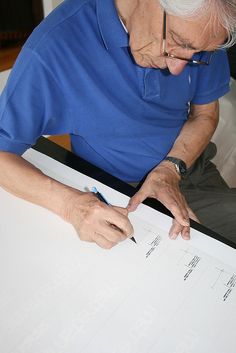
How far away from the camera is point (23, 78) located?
852mm

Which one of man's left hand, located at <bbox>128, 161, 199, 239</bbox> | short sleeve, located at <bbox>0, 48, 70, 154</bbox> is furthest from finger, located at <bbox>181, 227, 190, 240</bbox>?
short sleeve, located at <bbox>0, 48, 70, 154</bbox>

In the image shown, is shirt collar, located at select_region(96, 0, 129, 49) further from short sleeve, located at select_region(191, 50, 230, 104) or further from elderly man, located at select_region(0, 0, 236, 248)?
short sleeve, located at select_region(191, 50, 230, 104)

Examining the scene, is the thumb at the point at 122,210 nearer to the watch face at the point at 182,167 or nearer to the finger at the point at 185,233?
the finger at the point at 185,233

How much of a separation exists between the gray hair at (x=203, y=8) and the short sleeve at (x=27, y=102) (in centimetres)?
32

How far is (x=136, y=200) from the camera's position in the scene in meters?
0.93

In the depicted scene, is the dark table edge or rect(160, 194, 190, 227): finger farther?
the dark table edge

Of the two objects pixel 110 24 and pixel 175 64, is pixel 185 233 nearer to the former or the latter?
pixel 175 64

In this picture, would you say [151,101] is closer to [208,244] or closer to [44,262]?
[208,244]

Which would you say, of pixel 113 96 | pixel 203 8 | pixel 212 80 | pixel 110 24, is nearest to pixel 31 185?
pixel 113 96

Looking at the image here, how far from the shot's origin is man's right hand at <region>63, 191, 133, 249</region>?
0.82 metres

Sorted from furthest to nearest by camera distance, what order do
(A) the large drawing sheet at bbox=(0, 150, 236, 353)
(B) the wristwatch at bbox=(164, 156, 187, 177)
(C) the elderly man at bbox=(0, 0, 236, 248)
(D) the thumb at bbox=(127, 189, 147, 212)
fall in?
(B) the wristwatch at bbox=(164, 156, 187, 177) < (D) the thumb at bbox=(127, 189, 147, 212) < (C) the elderly man at bbox=(0, 0, 236, 248) < (A) the large drawing sheet at bbox=(0, 150, 236, 353)

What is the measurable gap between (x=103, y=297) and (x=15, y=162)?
16.1 inches

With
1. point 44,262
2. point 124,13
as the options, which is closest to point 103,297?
point 44,262

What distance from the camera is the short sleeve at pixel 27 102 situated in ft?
2.80
